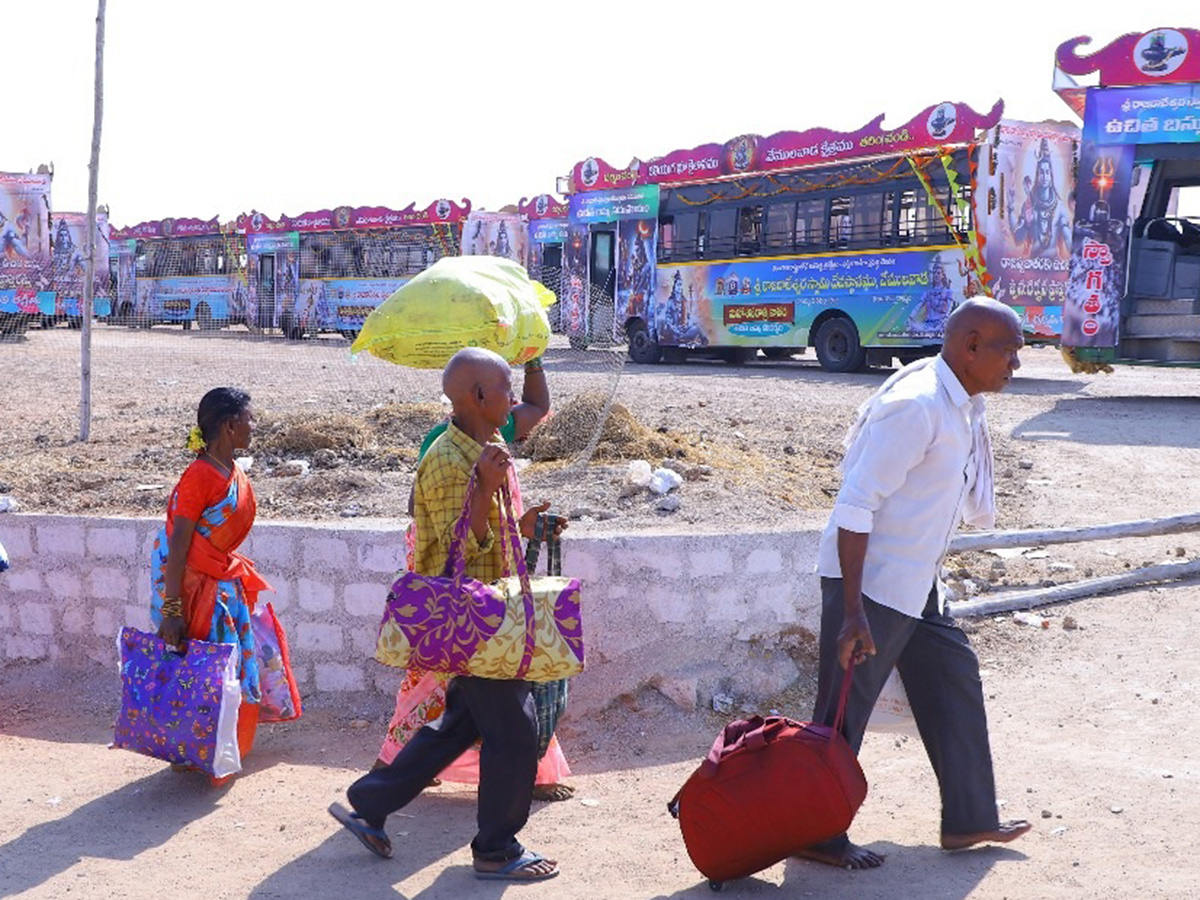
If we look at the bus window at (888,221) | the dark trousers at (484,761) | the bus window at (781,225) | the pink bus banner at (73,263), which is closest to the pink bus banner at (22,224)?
the pink bus banner at (73,263)

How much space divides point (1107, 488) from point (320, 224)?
24318mm

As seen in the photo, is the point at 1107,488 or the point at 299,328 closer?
the point at 1107,488

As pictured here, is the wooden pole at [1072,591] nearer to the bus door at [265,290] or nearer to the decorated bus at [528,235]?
the decorated bus at [528,235]

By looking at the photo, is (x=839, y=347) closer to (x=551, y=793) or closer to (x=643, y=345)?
(x=643, y=345)

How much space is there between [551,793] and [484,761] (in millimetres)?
788

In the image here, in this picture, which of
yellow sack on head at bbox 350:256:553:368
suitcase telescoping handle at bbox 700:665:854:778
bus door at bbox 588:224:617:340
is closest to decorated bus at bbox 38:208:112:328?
bus door at bbox 588:224:617:340

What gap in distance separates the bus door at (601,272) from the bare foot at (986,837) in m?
18.5

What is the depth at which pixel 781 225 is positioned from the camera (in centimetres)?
1805

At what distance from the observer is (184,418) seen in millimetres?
10367

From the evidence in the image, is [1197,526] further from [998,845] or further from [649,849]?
[649,849]

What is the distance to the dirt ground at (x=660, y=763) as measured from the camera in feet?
11.3

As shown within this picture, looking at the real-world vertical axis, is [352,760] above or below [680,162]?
below

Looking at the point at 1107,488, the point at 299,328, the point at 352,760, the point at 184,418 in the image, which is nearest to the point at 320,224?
the point at 299,328

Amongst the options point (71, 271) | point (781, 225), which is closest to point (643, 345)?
point (781, 225)
